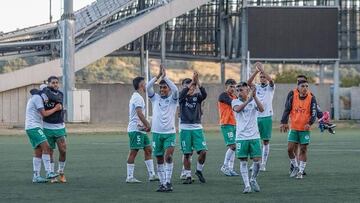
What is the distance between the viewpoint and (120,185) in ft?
63.3

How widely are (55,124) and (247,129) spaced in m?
4.84

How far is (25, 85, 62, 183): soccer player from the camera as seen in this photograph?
66.9 feet

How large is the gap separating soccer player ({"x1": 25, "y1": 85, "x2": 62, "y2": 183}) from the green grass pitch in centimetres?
47

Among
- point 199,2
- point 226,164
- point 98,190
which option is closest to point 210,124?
point 199,2

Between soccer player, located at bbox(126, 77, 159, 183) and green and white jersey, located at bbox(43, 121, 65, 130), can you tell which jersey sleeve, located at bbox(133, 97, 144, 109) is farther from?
green and white jersey, located at bbox(43, 121, 65, 130)

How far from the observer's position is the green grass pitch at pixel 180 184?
16.8m

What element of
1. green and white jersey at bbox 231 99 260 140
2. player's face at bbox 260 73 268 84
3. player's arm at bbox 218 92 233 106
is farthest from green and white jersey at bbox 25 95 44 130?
player's face at bbox 260 73 268 84

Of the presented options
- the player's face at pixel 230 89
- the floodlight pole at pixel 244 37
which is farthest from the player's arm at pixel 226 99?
the floodlight pole at pixel 244 37

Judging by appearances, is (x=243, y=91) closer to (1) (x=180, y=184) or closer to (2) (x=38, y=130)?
(1) (x=180, y=184)

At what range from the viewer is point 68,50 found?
49.2 m

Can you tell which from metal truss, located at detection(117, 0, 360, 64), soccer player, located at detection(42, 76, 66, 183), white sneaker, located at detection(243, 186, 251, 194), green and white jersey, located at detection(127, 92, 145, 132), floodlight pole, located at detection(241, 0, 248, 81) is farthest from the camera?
metal truss, located at detection(117, 0, 360, 64)

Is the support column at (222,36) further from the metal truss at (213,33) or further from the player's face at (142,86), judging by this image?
the player's face at (142,86)

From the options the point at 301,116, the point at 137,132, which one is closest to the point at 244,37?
the point at 301,116

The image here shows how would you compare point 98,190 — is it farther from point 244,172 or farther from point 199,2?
point 199,2
